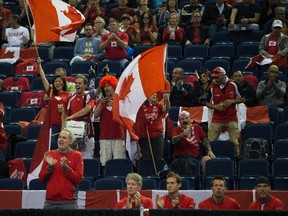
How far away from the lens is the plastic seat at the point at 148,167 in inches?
672

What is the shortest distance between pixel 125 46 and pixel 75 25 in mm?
1764

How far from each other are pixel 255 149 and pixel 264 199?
7.70 feet

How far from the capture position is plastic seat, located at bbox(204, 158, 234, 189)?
16.7m

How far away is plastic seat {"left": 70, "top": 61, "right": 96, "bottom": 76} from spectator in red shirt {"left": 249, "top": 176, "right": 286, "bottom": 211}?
6.24m

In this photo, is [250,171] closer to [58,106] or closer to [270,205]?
[270,205]

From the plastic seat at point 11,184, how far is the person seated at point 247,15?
6.24 meters

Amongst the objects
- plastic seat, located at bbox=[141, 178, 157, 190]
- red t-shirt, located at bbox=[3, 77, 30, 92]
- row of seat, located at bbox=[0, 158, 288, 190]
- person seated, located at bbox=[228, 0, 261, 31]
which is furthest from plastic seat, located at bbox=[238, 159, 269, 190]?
red t-shirt, located at bbox=[3, 77, 30, 92]

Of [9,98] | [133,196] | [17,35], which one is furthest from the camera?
[17,35]

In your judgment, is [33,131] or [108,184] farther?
[33,131]

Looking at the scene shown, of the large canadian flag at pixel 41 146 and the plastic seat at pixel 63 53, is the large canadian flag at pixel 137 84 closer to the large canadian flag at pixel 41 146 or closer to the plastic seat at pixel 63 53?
the large canadian flag at pixel 41 146

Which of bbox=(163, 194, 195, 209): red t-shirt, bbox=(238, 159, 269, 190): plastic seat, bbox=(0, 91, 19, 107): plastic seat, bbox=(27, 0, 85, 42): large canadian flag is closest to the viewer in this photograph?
bbox=(163, 194, 195, 209): red t-shirt

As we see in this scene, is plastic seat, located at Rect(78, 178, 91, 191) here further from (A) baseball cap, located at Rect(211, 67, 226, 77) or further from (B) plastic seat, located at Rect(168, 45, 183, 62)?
(B) plastic seat, located at Rect(168, 45, 183, 62)

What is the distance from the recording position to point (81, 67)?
20.7m

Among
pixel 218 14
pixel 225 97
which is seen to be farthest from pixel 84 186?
pixel 218 14
